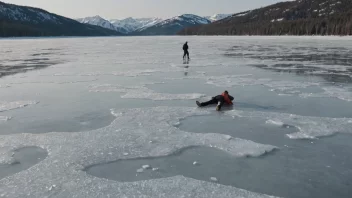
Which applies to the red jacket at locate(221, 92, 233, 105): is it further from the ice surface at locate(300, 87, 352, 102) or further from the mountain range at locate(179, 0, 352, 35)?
the mountain range at locate(179, 0, 352, 35)

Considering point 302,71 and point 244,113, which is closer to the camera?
point 244,113

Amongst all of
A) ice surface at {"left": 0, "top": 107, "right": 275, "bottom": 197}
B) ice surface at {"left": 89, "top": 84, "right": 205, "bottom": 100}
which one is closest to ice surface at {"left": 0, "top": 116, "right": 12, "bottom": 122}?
ice surface at {"left": 0, "top": 107, "right": 275, "bottom": 197}

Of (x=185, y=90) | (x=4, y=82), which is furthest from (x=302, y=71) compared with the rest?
(x=4, y=82)

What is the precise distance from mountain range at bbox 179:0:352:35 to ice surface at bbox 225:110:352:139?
80275mm

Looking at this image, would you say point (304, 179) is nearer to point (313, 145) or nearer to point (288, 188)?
point (288, 188)

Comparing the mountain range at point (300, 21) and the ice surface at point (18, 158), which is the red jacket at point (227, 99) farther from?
the mountain range at point (300, 21)

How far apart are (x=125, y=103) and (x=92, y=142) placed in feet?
12.5

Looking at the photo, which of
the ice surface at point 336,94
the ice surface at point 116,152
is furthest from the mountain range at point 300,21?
the ice surface at point 116,152

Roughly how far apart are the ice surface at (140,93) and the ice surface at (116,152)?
81.0 inches

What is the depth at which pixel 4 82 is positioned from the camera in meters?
14.7

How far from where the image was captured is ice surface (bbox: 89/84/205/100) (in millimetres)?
11195

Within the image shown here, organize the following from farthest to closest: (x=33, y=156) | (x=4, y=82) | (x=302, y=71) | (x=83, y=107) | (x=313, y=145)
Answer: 1. (x=302, y=71)
2. (x=4, y=82)
3. (x=83, y=107)
4. (x=313, y=145)
5. (x=33, y=156)

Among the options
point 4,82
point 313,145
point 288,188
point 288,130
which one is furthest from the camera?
point 4,82

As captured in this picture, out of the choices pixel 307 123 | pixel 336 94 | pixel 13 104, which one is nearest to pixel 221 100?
pixel 307 123
